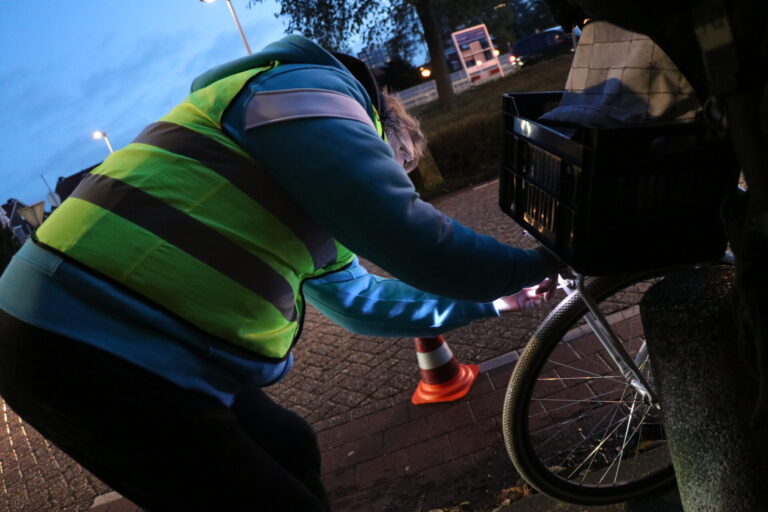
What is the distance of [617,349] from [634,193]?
3.18 feet

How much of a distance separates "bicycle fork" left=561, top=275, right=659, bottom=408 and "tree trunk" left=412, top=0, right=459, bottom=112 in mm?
21893

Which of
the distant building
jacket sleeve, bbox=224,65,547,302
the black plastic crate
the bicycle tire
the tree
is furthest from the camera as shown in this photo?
the tree

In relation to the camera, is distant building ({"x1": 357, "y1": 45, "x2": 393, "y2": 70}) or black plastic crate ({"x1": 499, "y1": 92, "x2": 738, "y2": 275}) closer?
black plastic crate ({"x1": 499, "y1": 92, "x2": 738, "y2": 275})

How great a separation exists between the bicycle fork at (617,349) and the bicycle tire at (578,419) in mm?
40

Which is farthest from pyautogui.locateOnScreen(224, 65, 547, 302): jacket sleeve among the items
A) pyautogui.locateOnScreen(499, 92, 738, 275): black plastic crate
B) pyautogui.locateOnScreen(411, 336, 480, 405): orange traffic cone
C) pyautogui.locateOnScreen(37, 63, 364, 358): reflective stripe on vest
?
pyautogui.locateOnScreen(411, 336, 480, 405): orange traffic cone

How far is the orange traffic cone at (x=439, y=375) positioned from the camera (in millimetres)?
3861

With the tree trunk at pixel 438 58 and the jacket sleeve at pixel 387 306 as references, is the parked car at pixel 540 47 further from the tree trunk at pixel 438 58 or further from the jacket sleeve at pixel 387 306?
the jacket sleeve at pixel 387 306

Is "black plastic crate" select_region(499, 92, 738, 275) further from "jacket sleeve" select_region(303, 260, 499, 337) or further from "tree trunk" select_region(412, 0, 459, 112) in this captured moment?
"tree trunk" select_region(412, 0, 459, 112)

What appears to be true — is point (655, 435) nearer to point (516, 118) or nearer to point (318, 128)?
point (516, 118)

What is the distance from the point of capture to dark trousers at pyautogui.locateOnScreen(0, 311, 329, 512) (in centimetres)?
159

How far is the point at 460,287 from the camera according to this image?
1.74 metres

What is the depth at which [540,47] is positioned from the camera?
36.0 meters

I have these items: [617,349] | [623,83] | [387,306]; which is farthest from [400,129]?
[617,349]

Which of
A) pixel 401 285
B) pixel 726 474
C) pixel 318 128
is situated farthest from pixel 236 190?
pixel 726 474
